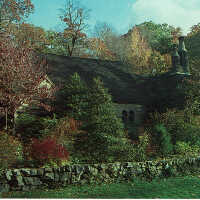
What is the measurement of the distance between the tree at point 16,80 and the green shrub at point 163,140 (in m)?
5.70

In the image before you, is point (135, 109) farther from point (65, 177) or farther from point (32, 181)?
point (32, 181)

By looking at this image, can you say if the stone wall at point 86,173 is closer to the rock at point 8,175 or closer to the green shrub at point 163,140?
the rock at point 8,175

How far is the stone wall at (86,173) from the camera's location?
1002cm

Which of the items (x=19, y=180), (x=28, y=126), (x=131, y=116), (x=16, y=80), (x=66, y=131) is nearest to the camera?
(x=19, y=180)

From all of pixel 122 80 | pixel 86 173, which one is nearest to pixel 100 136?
pixel 86 173

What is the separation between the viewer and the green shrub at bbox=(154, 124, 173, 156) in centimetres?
1440

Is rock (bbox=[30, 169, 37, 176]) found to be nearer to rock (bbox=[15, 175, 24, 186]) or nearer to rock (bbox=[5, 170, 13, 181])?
rock (bbox=[15, 175, 24, 186])

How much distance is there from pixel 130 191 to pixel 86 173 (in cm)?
181

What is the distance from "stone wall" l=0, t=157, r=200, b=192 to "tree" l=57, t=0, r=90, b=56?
6911mm

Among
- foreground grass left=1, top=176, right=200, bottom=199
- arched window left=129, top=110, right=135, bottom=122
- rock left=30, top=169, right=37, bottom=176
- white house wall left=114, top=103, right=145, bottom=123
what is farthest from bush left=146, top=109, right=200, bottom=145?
rock left=30, top=169, right=37, bottom=176

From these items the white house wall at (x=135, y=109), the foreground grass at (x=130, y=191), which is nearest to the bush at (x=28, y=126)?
the foreground grass at (x=130, y=191)

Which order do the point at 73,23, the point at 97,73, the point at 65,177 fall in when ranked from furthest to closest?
the point at 97,73
the point at 73,23
the point at 65,177

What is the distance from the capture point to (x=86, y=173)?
1104 cm

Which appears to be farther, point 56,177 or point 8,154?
point 8,154
